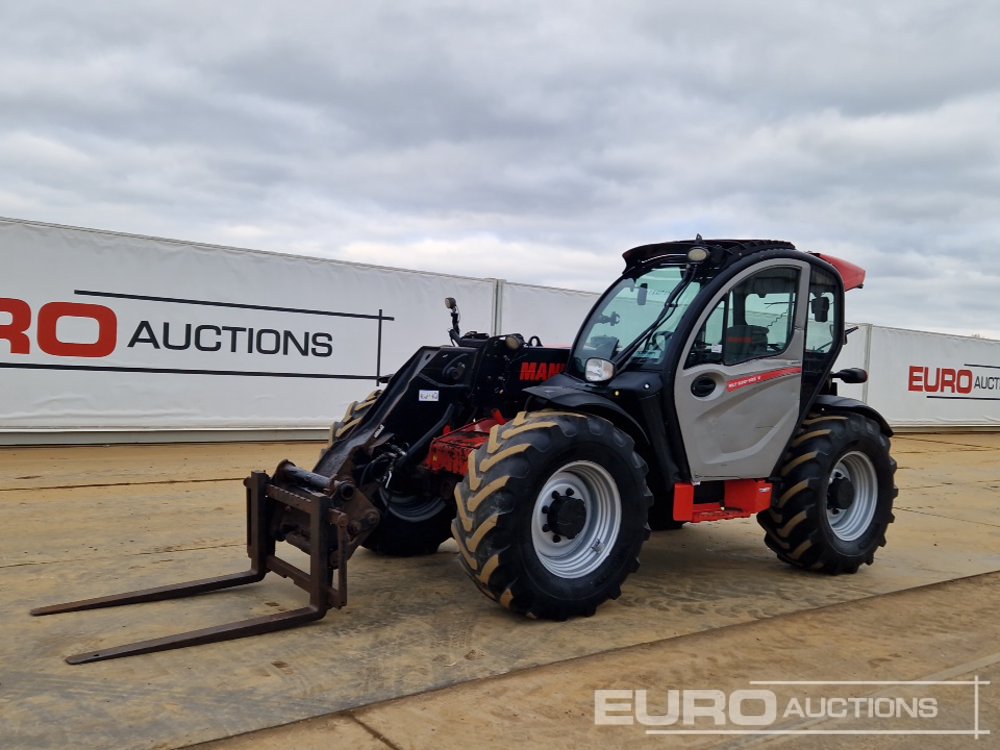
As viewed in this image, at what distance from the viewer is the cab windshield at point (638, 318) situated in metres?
5.53

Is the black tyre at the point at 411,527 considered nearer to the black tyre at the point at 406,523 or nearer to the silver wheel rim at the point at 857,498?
the black tyre at the point at 406,523

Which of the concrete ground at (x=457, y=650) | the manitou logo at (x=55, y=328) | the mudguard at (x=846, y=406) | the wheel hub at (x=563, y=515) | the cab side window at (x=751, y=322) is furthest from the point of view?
the manitou logo at (x=55, y=328)

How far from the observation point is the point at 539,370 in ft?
→ 19.7

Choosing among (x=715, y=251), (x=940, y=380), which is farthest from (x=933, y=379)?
(x=715, y=251)

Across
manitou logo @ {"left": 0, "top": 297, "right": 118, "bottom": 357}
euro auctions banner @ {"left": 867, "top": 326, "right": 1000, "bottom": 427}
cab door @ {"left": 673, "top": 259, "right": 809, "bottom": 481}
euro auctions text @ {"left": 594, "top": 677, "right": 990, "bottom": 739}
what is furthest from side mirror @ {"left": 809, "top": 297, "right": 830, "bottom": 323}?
euro auctions banner @ {"left": 867, "top": 326, "right": 1000, "bottom": 427}

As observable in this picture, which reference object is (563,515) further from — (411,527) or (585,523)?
(411,527)

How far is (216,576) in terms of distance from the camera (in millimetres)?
5520

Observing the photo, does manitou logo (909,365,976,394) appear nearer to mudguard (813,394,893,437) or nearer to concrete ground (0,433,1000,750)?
concrete ground (0,433,1000,750)

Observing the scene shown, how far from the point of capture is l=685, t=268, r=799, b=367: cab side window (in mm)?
5504

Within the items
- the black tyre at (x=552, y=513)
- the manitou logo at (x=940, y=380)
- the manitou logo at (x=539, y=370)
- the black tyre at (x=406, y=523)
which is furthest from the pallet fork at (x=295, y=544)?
the manitou logo at (x=940, y=380)

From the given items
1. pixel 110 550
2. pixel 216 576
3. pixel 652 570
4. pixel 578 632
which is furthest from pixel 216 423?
pixel 578 632

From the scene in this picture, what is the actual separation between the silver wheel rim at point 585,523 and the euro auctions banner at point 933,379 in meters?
16.3

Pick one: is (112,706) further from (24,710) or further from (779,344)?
(779,344)

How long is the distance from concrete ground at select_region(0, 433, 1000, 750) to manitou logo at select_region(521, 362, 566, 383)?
151cm
